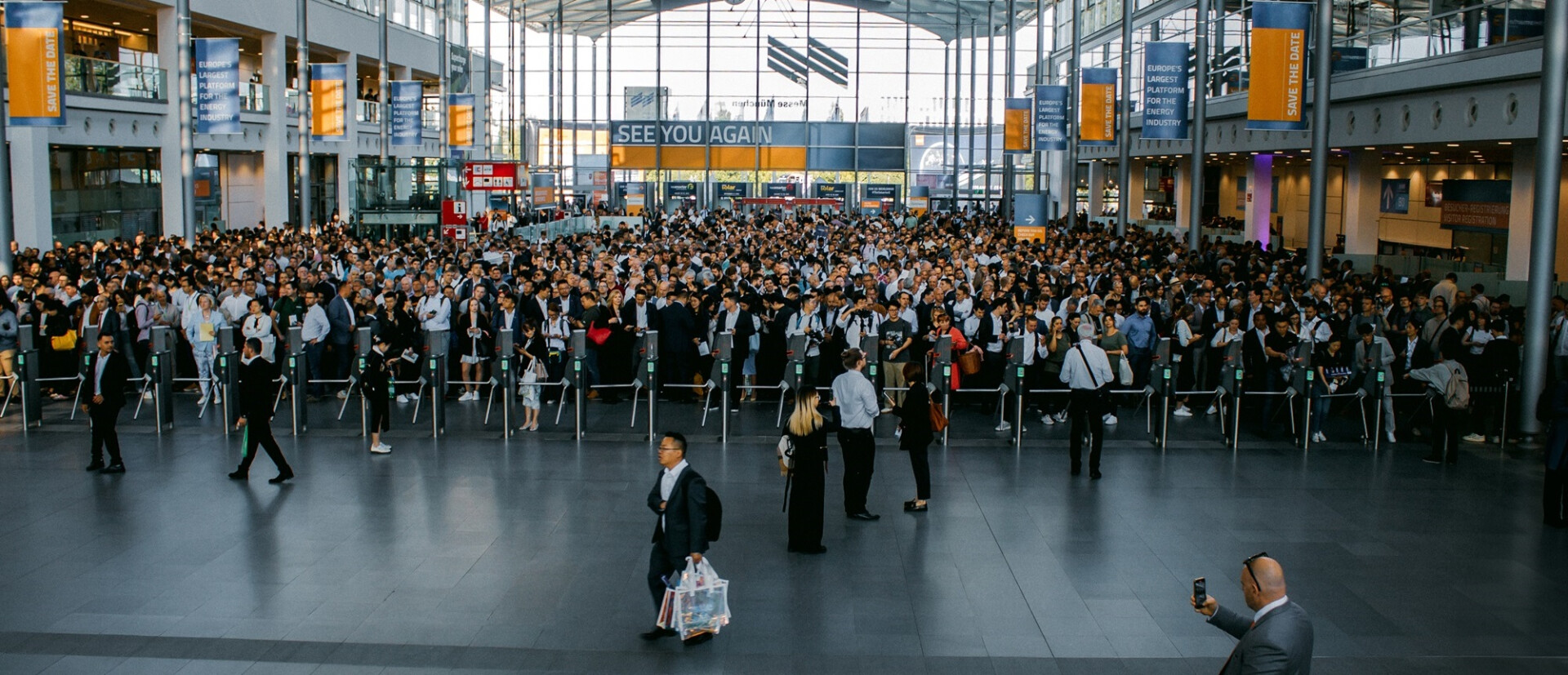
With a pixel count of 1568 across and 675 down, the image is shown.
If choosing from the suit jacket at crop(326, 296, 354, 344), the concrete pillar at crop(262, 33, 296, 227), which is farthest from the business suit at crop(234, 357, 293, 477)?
the concrete pillar at crop(262, 33, 296, 227)

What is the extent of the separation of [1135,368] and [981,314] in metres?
2.03

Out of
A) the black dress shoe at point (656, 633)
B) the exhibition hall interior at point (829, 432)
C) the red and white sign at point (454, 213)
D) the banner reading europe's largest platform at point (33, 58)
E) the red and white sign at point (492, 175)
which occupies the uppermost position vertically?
the banner reading europe's largest platform at point (33, 58)

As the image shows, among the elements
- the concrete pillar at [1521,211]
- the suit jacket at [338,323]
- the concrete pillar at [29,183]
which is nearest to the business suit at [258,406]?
the suit jacket at [338,323]

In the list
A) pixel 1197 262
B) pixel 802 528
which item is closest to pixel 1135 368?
pixel 802 528

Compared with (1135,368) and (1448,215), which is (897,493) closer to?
(1135,368)

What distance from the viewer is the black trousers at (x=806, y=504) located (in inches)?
382

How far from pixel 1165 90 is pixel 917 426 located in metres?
16.8

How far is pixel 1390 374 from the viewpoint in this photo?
14.3 m

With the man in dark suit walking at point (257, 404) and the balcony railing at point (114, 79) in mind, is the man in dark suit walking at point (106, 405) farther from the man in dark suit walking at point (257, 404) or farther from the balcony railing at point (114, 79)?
the balcony railing at point (114, 79)

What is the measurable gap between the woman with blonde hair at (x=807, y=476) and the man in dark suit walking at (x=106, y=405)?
6.71 meters

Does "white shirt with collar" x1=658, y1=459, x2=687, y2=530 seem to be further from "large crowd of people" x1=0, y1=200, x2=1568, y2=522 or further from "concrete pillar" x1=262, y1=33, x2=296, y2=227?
"concrete pillar" x1=262, y1=33, x2=296, y2=227

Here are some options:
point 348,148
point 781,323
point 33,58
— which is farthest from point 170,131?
point 781,323

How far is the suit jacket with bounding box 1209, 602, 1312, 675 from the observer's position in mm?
5016

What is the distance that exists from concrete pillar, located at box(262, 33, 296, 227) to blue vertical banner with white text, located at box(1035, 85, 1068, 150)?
21780 mm
